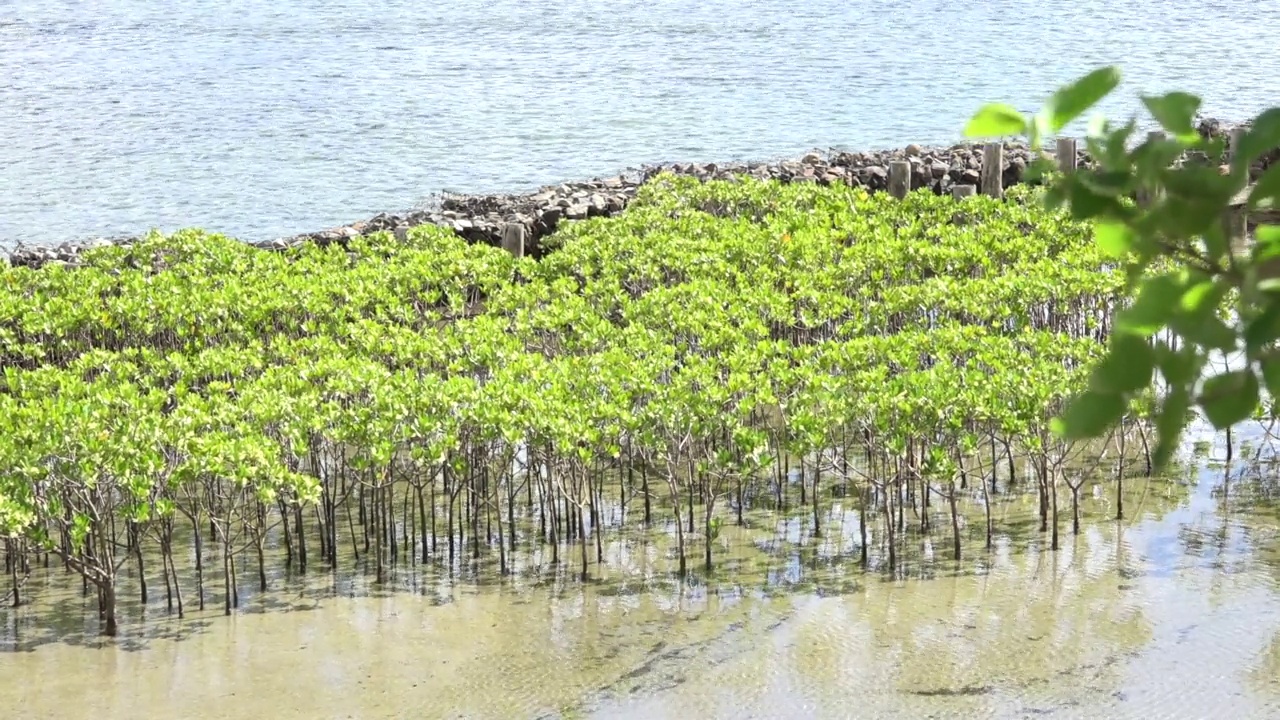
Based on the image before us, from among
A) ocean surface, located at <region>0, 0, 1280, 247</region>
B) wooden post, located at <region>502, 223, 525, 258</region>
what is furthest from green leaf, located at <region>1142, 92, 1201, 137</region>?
ocean surface, located at <region>0, 0, 1280, 247</region>

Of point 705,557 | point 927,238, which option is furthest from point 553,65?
point 705,557

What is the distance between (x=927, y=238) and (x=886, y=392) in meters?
6.90

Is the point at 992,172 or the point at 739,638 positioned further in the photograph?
the point at 992,172

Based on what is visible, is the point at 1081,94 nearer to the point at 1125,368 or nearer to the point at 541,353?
the point at 1125,368

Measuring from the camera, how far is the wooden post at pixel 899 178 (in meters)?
22.7

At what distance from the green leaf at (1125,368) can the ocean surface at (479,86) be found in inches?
1147

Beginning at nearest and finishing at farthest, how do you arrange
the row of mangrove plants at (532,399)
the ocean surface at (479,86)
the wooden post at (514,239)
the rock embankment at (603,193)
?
the row of mangrove plants at (532,399)
the wooden post at (514,239)
the rock embankment at (603,193)
the ocean surface at (479,86)

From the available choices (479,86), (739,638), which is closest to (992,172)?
(739,638)

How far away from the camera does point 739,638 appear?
31.6ft

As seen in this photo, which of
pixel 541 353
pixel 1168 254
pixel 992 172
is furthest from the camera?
pixel 992 172

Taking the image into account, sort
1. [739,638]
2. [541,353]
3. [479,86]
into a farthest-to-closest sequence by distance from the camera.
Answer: [479,86], [541,353], [739,638]

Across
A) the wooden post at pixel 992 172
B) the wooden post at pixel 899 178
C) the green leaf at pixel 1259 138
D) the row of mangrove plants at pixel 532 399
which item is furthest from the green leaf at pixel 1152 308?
the wooden post at pixel 992 172

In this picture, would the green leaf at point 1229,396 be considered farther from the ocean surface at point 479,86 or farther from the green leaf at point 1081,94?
the ocean surface at point 479,86

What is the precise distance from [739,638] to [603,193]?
14.7 meters
